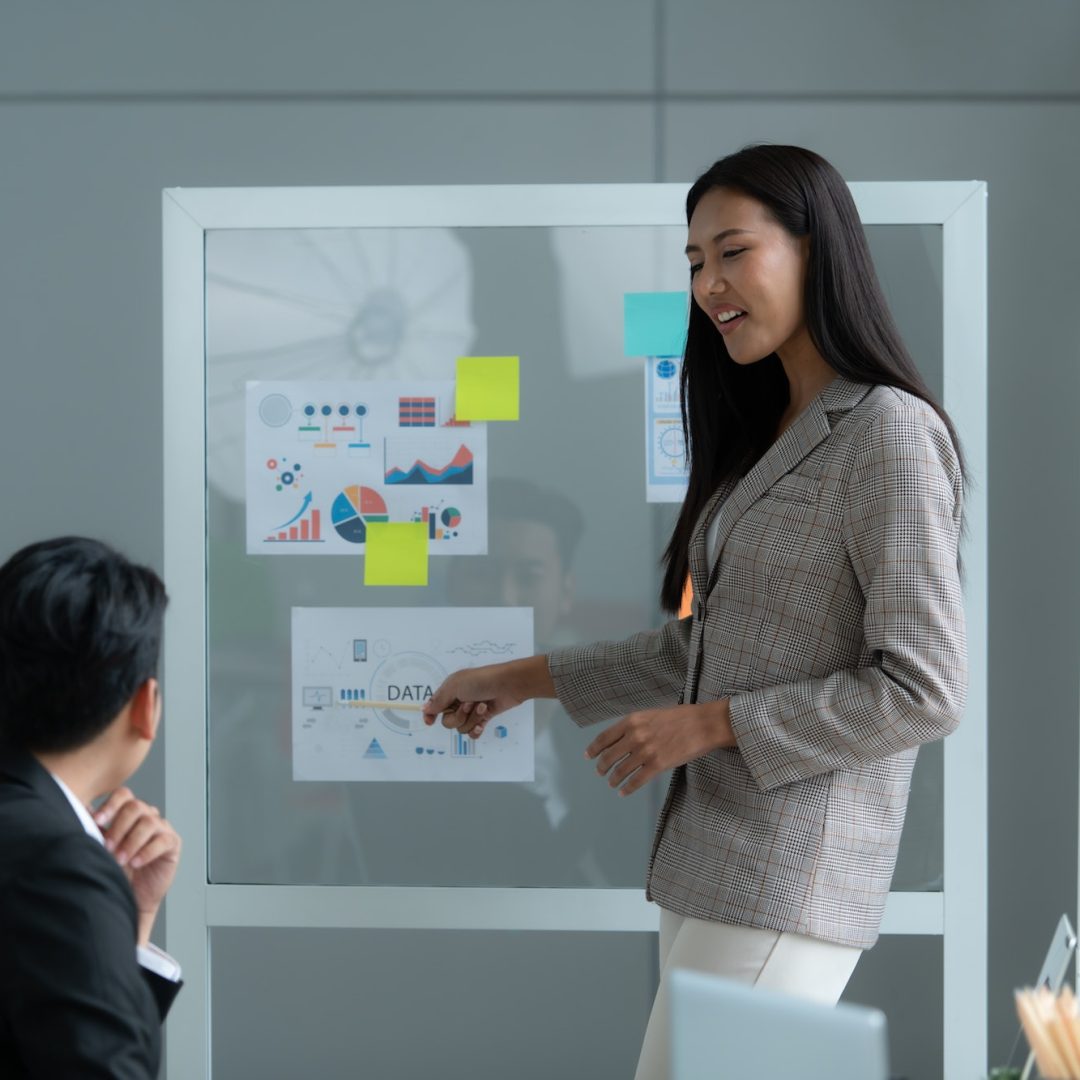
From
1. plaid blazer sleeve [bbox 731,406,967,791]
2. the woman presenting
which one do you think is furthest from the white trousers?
plaid blazer sleeve [bbox 731,406,967,791]

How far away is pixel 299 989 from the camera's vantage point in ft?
9.91

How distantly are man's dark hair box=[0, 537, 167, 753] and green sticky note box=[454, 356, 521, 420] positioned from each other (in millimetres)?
979

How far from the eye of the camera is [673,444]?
2135 millimetres

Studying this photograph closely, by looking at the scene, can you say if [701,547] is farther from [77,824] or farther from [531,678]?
[77,824]

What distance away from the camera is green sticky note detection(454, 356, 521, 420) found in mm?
2127

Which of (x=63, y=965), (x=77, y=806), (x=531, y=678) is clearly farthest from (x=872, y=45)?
→ (x=63, y=965)

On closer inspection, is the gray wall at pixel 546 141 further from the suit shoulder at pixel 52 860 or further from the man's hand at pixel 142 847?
the suit shoulder at pixel 52 860

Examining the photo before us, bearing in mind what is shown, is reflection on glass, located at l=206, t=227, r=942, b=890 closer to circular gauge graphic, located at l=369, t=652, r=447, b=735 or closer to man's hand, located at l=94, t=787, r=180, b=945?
circular gauge graphic, located at l=369, t=652, r=447, b=735

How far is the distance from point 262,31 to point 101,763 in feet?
7.36

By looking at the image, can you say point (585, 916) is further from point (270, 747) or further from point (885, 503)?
point (885, 503)

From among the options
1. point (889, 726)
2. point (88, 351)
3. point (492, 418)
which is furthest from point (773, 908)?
point (88, 351)

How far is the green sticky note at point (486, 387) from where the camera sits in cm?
213

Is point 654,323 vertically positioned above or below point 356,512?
above

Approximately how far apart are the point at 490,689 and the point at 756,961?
0.67 metres
